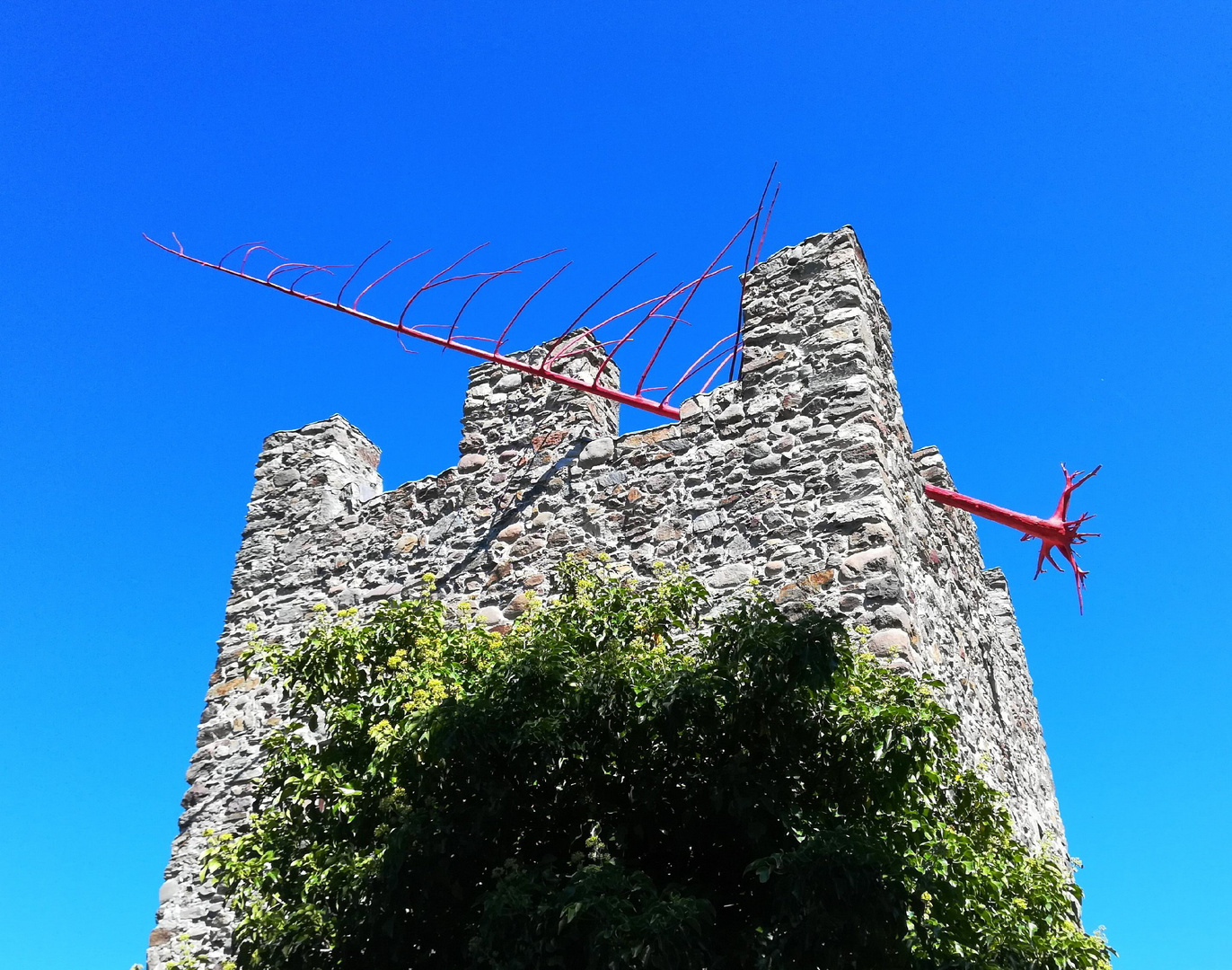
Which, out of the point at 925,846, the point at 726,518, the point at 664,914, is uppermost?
the point at 726,518

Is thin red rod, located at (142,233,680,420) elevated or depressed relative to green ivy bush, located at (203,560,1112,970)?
elevated

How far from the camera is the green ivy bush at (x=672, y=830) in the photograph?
15.8ft

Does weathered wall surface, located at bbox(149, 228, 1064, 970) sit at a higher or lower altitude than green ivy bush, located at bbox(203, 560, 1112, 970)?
higher

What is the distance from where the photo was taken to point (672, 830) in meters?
5.54

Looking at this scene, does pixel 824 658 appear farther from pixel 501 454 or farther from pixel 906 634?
pixel 501 454

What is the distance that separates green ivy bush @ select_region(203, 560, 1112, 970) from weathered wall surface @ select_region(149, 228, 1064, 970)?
1.12 meters

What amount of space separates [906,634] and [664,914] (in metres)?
2.54

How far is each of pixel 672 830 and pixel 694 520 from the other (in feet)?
8.25

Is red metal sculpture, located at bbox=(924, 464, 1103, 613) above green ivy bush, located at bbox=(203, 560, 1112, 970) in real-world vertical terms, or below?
above

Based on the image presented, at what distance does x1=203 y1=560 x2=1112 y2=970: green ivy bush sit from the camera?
4.82 m

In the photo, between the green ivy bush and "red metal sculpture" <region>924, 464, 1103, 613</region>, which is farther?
"red metal sculpture" <region>924, 464, 1103, 613</region>

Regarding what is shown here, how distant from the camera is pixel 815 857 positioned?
15.6 feet

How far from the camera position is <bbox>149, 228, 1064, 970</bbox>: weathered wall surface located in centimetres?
716

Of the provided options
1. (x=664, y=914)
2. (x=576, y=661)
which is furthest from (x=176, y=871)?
(x=664, y=914)
